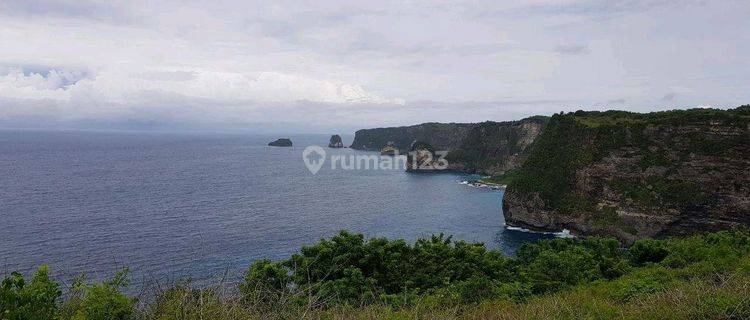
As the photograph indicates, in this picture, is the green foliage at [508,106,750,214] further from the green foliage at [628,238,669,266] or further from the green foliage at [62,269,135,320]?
the green foliage at [62,269,135,320]

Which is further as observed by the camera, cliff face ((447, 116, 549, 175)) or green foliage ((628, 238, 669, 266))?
cliff face ((447, 116, 549, 175))

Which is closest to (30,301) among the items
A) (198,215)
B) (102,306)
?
(102,306)

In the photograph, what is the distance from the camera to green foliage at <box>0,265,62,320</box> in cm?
876

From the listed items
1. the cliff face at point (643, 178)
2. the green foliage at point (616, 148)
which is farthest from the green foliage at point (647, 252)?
the green foliage at point (616, 148)

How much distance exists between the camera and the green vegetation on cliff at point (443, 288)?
28.8 ft

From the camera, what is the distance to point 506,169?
136375 mm

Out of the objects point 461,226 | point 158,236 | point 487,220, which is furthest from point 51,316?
point 487,220

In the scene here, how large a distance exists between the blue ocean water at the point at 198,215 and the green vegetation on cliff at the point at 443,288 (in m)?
8.41

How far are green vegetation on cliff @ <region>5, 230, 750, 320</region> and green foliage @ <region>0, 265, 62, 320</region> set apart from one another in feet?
0.10

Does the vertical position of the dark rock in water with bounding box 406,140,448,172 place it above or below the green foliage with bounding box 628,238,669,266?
below

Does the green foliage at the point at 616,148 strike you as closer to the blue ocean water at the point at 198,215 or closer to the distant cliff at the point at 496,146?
the blue ocean water at the point at 198,215

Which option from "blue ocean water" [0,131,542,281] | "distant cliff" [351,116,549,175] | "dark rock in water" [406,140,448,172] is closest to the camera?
"blue ocean water" [0,131,542,281]

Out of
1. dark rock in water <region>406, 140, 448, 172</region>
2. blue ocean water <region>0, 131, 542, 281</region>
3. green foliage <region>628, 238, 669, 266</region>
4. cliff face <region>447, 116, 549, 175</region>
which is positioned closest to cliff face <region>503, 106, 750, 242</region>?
blue ocean water <region>0, 131, 542, 281</region>

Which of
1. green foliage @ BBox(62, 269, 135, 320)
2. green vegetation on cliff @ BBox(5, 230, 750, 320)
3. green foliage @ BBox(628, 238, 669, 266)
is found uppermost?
green foliage @ BBox(62, 269, 135, 320)
